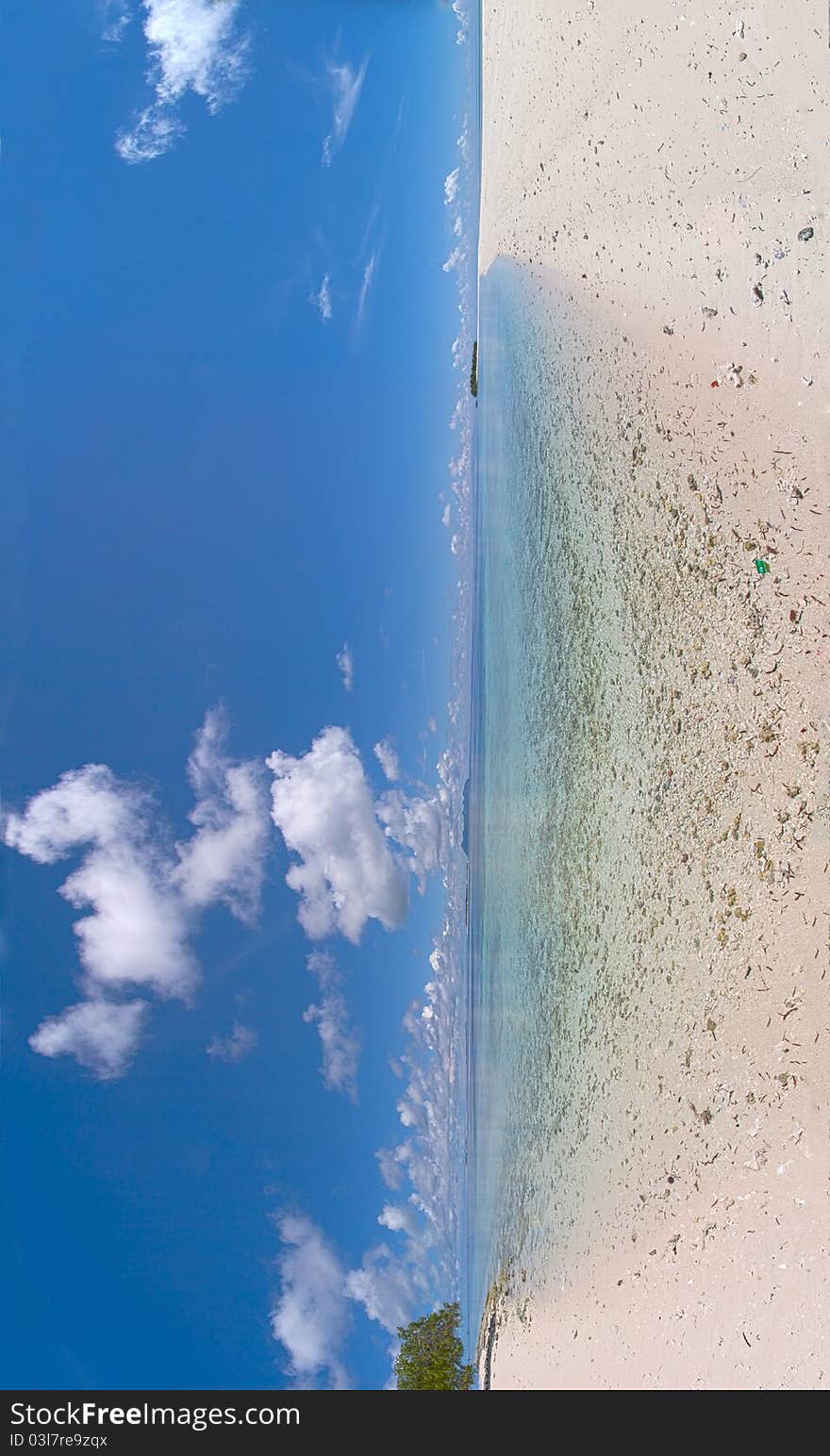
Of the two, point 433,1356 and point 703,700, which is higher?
point 703,700

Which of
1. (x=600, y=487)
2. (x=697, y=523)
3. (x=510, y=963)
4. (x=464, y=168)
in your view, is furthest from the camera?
(x=464, y=168)

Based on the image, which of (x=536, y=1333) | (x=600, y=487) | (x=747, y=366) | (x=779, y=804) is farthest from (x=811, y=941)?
(x=536, y=1333)

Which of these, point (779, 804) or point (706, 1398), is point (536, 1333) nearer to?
point (706, 1398)

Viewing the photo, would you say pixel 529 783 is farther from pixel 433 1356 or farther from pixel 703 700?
pixel 433 1356

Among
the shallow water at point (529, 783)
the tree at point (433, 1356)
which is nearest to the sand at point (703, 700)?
the shallow water at point (529, 783)

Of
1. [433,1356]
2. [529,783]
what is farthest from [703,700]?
[433,1356]

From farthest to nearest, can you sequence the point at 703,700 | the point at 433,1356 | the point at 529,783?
the point at 433,1356 < the point at 529,783 < the point at 703,700
